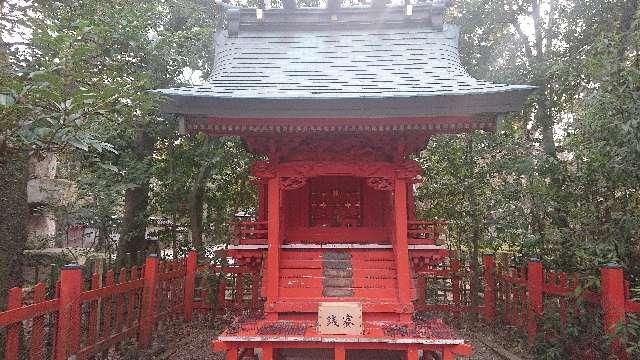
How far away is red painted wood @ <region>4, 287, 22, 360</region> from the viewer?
4020 mm

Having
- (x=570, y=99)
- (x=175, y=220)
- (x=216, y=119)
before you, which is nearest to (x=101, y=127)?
(x=216, y=119)

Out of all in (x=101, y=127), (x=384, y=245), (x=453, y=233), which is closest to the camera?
(x=101, y=127)

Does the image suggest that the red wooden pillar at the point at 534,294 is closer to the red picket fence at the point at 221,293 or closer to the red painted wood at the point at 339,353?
the red painted wood at the point at 339,353

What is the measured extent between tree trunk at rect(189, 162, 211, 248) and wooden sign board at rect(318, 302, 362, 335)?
6612mm

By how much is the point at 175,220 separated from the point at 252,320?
6.74 meters

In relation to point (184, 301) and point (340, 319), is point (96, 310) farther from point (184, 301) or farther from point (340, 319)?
point (184, 301)

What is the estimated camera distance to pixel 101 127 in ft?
18.0

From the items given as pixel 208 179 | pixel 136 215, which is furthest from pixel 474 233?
pixel 136 215

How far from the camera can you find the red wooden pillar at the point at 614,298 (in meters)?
5.04

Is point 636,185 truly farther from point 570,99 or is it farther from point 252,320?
point 252,320

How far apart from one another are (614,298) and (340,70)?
16.9 feet

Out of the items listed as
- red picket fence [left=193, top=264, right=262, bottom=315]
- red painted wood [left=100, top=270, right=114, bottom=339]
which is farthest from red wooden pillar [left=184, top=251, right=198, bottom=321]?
red painted wood [left=100, top=270, right=114, bottom=339]

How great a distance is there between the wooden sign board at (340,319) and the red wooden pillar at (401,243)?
1033mm

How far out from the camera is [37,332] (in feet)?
14.5
